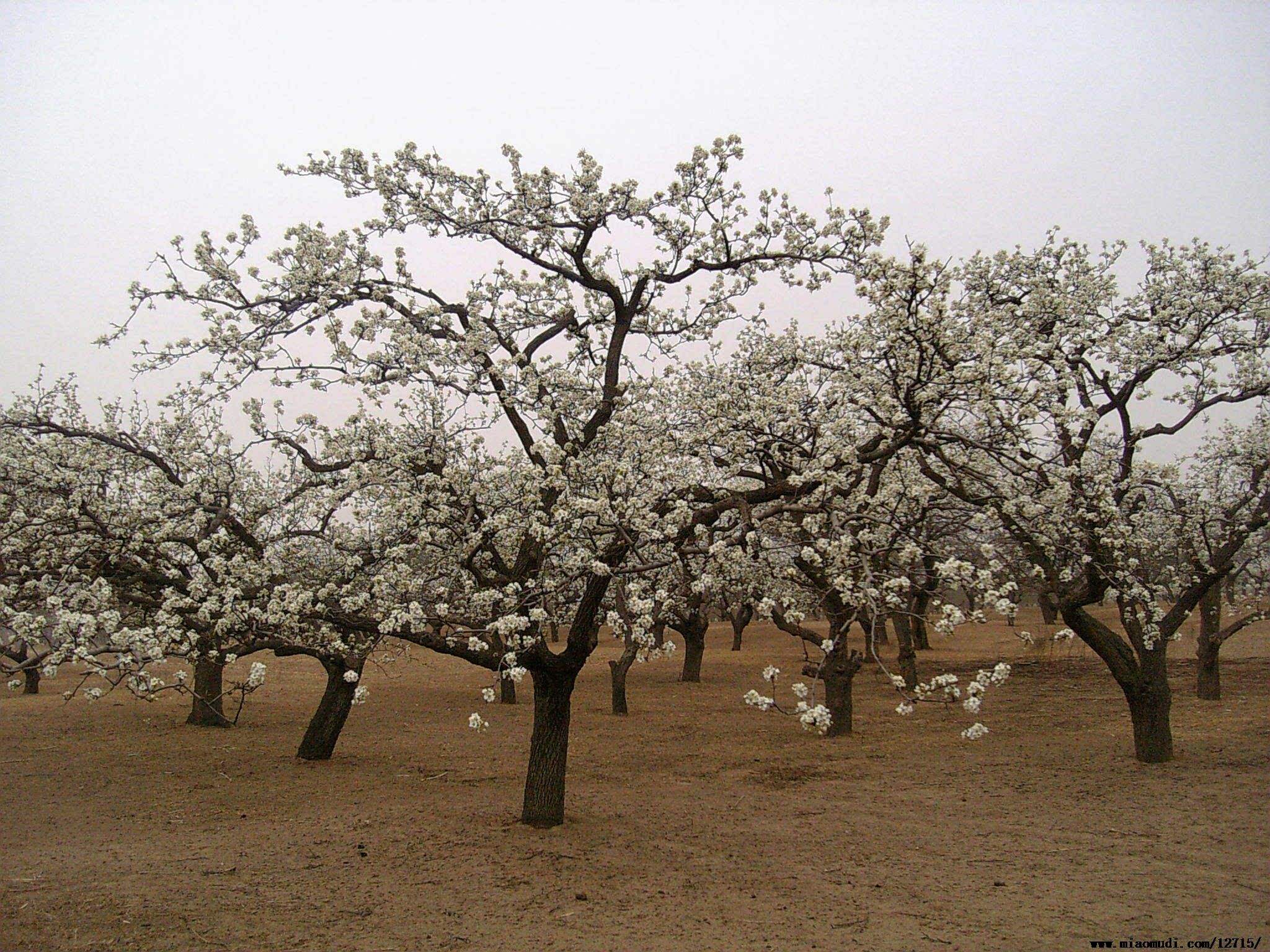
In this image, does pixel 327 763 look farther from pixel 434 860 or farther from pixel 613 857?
pixel 613 857

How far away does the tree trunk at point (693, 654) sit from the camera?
25312mm

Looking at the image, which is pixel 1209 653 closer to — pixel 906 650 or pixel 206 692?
pixel 906 650

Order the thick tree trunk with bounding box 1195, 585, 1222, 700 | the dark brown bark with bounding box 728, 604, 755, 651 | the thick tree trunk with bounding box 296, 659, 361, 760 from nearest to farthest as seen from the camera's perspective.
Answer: the thick tree trunk with bounding box 296, 659, 361, 760
the thick tree trunk with bounding box 1195, 585, 1222, 700
the dark brown bark with bounding box 728, 604, 755, 651

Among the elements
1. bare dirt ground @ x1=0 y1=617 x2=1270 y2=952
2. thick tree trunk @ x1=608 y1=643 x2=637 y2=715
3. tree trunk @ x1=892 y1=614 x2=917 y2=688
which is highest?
tree trunk @ x1=892 y1=614 x2=917 y2=688

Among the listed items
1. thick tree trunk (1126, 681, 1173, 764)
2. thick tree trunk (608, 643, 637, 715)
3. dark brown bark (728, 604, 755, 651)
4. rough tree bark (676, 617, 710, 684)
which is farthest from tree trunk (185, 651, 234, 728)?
thick tree trunk (1126, 681, 1173, 764)

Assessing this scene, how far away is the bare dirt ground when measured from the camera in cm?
673

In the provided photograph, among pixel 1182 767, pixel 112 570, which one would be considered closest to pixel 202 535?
pixel 112 570

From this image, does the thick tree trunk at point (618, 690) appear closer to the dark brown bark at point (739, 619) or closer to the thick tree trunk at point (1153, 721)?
the dark brown bark at point (739, 619)

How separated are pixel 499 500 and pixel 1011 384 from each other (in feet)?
18.8

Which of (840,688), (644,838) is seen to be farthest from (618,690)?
(644,838)

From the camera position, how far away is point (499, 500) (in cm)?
945

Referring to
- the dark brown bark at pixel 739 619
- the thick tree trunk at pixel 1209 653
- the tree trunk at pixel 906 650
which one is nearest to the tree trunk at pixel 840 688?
the dark brown bark at pixel 739 619

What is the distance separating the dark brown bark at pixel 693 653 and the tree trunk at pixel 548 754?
15.7 meters

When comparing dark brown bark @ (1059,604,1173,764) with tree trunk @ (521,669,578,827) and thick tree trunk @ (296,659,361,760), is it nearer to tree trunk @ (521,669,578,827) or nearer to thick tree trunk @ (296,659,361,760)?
tree trunk @ (521,669,578,827)
